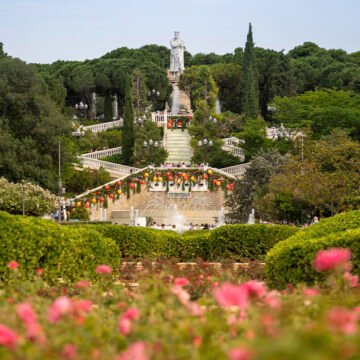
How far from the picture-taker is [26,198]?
41.1m

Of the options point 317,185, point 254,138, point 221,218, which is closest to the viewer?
point 317,185

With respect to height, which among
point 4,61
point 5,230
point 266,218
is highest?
point 4,61

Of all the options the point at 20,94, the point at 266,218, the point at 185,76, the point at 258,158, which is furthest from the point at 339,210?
the point at 185,76

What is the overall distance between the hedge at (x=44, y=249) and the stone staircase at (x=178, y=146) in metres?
47.8

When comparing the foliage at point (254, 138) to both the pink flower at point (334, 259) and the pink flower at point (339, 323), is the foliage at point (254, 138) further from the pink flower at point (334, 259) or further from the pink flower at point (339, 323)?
the pink flower at point (339, 323)

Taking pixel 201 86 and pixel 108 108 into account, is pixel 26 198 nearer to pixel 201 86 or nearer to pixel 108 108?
pixel 108 108

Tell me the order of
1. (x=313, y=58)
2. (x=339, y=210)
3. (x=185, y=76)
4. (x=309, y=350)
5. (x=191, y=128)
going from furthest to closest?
1. (x=313, y=58)
2. (x=185, y=76)
3. (x=191, y=128)
4. (x=339, y=210)
5. (x=309, y=350)

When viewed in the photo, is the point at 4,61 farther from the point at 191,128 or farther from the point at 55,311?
the point at 55,311

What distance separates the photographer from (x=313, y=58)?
8338cm

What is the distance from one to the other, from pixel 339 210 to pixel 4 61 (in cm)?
1760

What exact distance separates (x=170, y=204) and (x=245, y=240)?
103 ft

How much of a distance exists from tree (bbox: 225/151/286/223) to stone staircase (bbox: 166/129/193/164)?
56.6 feet

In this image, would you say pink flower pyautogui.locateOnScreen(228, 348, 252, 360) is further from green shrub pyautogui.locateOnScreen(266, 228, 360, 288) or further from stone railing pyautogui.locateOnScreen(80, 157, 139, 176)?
stone railing pyautogui.locateOnScreen(80, 157, 139, 176)

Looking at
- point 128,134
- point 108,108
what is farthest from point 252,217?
point 108,108
